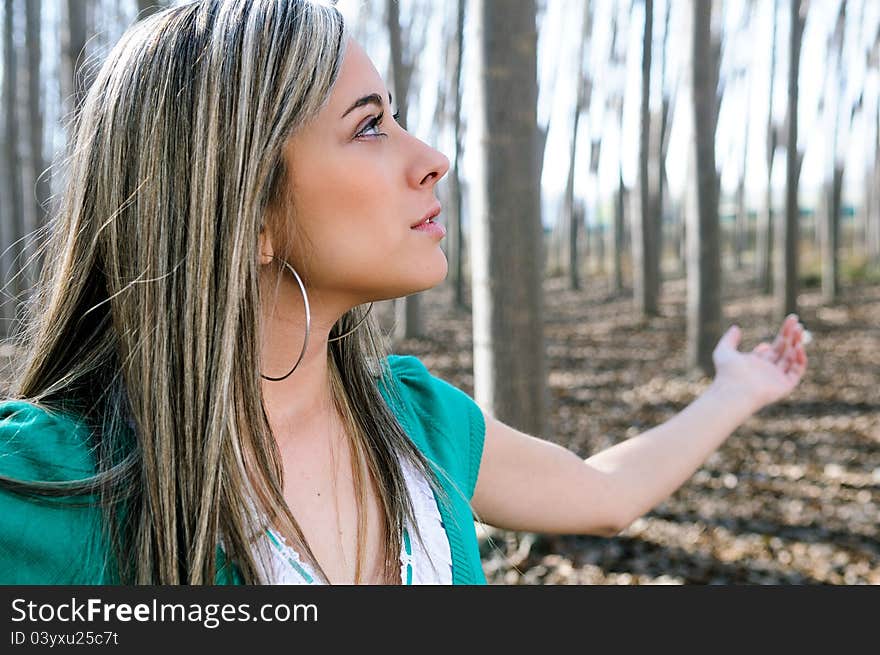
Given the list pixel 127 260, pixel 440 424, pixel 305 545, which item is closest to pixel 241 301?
pixel 127 260

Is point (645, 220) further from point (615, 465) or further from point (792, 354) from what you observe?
point (615, 465)

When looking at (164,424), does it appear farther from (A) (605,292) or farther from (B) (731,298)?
(A) (605,292)

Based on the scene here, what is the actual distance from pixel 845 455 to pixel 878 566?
1970mm

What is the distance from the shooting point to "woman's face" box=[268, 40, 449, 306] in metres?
1.34

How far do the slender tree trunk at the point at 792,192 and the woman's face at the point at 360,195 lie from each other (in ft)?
30.4

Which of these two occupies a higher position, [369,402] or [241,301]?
[241,301]

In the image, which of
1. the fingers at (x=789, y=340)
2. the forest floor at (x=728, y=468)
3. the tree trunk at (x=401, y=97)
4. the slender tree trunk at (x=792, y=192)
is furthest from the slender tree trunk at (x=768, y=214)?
the fingers at (x=789, y=340)

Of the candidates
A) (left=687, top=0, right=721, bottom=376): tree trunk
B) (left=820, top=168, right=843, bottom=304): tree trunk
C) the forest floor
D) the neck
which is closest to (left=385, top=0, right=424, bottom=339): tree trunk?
the forest floor

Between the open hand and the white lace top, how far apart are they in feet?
3.43

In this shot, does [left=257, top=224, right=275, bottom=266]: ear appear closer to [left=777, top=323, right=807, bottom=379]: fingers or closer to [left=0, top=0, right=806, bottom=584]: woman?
[left=0, top=0, right=806, bottom=584]: woman

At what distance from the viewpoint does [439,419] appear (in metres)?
1.70

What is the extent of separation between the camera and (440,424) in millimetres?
1693

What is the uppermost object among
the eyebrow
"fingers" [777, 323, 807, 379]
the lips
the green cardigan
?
the eyebrow

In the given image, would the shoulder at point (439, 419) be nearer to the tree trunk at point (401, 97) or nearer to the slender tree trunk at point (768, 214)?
the tree trunk at point (401, 97)
